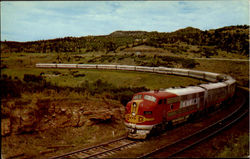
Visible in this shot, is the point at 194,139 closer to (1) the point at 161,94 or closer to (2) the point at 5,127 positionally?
(1) the point at 161,94

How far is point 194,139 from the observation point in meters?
18.0

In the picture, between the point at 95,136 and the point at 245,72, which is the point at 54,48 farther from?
the point at 95,136

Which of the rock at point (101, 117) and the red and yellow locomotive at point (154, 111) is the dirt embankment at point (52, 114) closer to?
the rock at point (101, 117)

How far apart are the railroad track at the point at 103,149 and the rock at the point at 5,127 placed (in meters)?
4.58

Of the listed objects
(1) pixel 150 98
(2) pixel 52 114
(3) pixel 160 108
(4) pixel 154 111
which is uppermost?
(1) pixel 150 98

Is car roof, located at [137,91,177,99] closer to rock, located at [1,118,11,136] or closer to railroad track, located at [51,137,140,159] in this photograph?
railroad track, located at [51,137,140,159]

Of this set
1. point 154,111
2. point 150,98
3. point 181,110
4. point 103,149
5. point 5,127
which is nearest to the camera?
point 5,127

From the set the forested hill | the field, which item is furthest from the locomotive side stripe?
the forested hill

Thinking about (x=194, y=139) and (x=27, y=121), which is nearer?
(x=27, y=121)

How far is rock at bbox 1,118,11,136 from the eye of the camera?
633 inches

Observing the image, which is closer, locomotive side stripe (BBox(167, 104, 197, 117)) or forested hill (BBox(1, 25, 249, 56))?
locomotive side stripe (BBox(167, 104, 197, 117))

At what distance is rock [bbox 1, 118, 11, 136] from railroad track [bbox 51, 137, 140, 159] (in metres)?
4.58

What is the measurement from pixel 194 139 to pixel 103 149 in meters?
7.68

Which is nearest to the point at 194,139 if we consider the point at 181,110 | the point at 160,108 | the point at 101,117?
the point at 181,110
